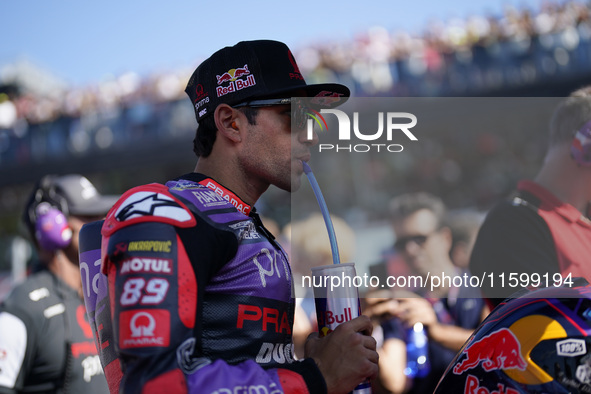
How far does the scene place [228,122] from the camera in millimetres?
1743

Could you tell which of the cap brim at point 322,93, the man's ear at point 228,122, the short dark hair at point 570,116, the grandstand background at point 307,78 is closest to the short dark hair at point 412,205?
the short dark hair at point 570,116

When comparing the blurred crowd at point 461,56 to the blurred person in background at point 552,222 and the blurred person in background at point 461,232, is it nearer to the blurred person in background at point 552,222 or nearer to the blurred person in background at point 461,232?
the blurred person in background at point 461,232

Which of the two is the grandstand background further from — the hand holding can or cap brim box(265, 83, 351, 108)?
the hand holding can

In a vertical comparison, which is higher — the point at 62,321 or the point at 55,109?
the point at 55,109

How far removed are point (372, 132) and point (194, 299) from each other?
0.86 meters

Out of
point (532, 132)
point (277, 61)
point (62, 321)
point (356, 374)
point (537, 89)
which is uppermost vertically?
point (537, 89)

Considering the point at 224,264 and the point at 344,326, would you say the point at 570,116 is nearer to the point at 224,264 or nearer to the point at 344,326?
the point at 344,326

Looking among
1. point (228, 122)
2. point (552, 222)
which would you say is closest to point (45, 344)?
point (228, 122)

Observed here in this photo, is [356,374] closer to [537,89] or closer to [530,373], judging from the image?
[530,373]

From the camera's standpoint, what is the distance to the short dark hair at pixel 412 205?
348 centimetres

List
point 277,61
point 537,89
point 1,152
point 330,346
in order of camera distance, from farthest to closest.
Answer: point 1,152
point 537,89
point 277,61
point 330,346

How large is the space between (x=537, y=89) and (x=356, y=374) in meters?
10.7

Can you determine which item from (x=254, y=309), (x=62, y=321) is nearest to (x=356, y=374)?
(x=254, y=309)

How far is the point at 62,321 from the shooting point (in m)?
3.11
